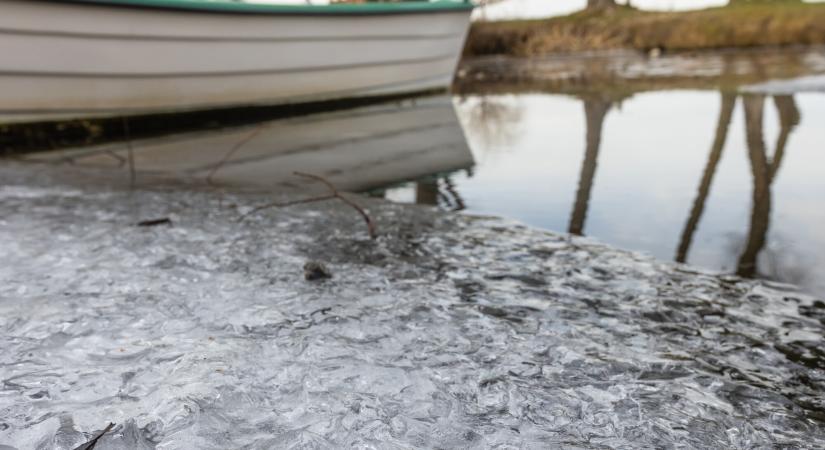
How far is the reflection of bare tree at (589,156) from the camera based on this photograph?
220 centimetres

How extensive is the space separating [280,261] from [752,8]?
15947 mm

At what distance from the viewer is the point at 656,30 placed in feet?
46.8

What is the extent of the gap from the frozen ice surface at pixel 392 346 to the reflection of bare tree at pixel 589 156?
1.10ft

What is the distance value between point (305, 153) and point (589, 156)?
177cm

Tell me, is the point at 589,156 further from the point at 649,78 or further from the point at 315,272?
the point at 649,78

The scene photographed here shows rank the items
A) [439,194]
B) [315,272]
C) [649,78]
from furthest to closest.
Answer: [649,78]
[439,194]
[315,272]

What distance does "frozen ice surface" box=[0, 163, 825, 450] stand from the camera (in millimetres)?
889

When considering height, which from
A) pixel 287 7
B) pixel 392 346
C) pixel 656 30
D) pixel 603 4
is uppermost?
pixel 603 4

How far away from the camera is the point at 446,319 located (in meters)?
A: 1.29

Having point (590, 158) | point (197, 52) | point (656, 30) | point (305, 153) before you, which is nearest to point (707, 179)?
point (590, 158)

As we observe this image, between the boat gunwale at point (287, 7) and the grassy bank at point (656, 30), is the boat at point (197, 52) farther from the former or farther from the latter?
the grassy bank at point (656, 30)

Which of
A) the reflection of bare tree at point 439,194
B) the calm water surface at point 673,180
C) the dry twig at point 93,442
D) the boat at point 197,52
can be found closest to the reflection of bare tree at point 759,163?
the calm water surface at point 673,180

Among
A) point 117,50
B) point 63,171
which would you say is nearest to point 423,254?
point 63,171

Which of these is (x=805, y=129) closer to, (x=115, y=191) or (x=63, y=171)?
(x=115, y=191)
